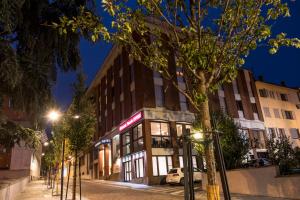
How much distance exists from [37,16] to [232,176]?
13749 millimetres

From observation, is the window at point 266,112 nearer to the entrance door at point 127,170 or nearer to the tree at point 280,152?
the entrance door at point 127,170

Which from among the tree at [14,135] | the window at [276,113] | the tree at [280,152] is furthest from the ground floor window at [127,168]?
the window at [276,113]

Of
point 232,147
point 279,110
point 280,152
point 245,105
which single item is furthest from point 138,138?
point 279,110

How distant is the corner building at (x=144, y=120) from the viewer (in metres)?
26.9

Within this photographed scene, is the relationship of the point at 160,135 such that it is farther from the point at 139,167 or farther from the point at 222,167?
the point at 222,167

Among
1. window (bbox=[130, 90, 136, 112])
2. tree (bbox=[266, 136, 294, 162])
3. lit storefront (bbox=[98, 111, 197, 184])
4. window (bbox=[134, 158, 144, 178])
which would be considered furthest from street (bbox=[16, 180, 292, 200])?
window (bbox=[130, 90, 136, 112])

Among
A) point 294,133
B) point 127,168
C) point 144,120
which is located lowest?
point 127,168

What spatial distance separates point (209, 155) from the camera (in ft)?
14.9

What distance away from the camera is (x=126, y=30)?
533 cm

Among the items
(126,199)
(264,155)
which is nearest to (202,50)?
(126,199)

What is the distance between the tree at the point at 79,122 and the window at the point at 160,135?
Result: 13.3 m

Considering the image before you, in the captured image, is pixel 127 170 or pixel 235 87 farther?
pixel 235 87

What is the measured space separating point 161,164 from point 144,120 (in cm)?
523

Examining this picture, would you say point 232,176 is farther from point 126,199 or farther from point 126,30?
point 126,30
